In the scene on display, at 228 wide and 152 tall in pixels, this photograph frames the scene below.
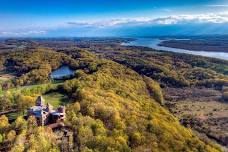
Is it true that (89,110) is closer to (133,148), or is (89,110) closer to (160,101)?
(133,148)

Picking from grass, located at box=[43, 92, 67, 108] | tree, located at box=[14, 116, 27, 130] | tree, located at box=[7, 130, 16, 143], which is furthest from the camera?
grass, located at box=[43, 92, 67, 108]

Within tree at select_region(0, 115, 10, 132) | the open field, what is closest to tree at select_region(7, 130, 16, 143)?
tree at select_region(0, 115, 10, 132)

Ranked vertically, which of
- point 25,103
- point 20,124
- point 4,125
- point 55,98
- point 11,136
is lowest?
point 55,98

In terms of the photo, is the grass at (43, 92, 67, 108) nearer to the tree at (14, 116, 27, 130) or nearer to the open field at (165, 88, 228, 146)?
the tree at (14, 116, 27, 130)

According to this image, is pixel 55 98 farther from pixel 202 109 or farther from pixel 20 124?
pixel 202 109

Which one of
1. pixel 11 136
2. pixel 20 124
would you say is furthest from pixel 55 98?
pixel 11 136

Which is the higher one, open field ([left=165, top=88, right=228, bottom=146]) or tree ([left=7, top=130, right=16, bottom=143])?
tree ([left=7, top=130, right=16, bottom=143])

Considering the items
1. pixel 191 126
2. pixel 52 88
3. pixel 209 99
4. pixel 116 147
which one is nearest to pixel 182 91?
pixel 209 99

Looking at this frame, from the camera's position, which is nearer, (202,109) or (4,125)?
(4,125)
